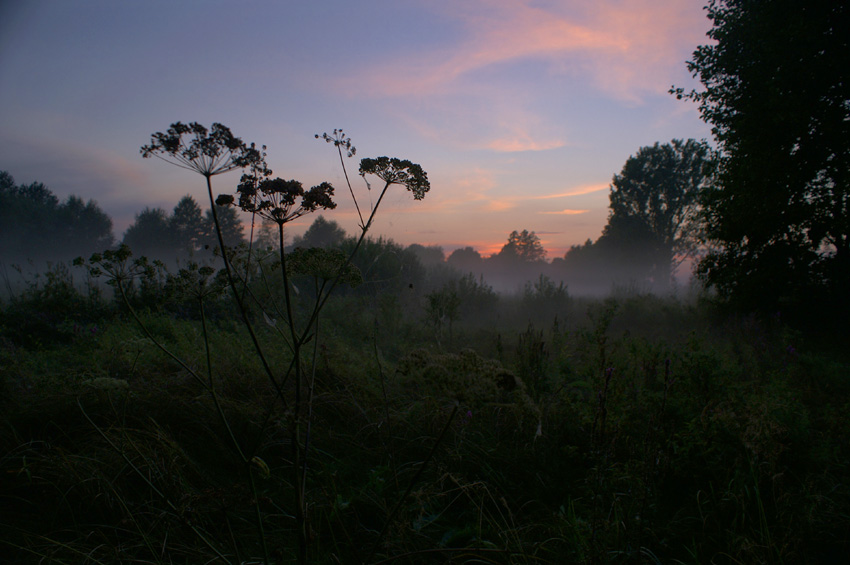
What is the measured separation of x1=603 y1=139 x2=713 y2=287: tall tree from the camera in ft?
113

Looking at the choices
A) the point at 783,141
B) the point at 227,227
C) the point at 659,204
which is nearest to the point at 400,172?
the point at 783,141

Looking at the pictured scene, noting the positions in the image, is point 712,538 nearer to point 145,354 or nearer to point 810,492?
point 810,492

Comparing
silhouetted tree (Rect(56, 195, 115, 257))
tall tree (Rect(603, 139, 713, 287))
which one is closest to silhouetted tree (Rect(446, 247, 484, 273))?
tall tree (Rect(603, 139, 713, 287))

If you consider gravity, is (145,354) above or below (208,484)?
above

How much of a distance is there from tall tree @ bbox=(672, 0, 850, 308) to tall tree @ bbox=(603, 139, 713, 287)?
96.0ft

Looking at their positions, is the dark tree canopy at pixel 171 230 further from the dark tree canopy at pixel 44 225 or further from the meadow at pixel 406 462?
the meadow at pixel 406 462

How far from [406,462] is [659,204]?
1602 inches

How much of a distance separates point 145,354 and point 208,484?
2.56 metres

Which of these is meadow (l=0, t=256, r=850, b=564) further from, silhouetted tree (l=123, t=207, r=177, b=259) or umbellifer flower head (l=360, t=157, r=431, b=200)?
silhouetted tree (l=123, t=207, r=177, b=259)

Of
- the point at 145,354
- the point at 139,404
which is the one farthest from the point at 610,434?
the point at 145,354

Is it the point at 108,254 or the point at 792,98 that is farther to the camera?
the point at 792,98

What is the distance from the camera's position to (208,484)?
229 centimetres

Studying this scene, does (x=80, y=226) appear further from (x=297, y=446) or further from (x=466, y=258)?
(x=297, y=446)

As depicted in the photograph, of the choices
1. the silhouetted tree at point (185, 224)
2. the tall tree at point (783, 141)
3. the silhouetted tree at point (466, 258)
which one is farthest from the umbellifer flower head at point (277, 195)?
the silhouetted tree at point (466, 258)
